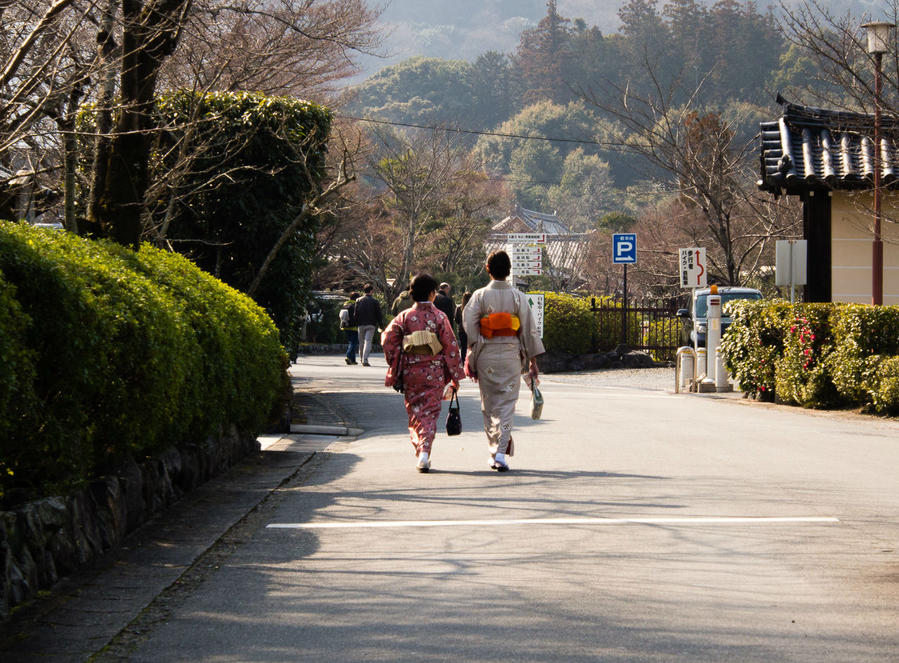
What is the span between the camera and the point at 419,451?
9.90 metres

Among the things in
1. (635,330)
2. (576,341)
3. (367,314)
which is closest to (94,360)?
(367,314)

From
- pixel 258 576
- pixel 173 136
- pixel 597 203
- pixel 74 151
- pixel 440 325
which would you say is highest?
pixel 597 203

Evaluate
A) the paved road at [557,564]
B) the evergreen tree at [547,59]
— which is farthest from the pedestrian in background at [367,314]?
the evergreen tree at [547,59]

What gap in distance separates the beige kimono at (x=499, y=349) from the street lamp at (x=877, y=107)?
27.9 ft

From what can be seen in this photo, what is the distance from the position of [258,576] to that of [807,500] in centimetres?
413

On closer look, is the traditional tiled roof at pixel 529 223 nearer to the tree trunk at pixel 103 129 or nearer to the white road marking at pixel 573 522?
the tree trunk at pixel 103 129

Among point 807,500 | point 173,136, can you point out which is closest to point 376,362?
point 173,136

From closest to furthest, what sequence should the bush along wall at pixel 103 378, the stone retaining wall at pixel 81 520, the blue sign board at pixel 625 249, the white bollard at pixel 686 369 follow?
the stone retaining wall at pixel 81 520 → the bush along wall at pixel 103 378 → the white bollard at pixel 686 369 → the blue sign board at pixel 625 249

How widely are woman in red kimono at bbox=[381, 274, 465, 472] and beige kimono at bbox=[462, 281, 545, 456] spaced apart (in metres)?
0.25

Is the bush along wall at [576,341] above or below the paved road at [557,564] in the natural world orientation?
above

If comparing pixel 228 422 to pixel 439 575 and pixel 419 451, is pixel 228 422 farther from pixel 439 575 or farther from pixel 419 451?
pixel 439 575

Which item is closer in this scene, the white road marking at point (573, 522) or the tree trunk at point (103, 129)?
the white road marking at point (573, 522)

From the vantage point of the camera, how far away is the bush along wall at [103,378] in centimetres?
539

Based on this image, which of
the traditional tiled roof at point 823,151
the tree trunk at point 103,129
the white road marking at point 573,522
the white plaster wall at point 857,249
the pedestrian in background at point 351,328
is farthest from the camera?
the pedestrian in background at point 351,328
